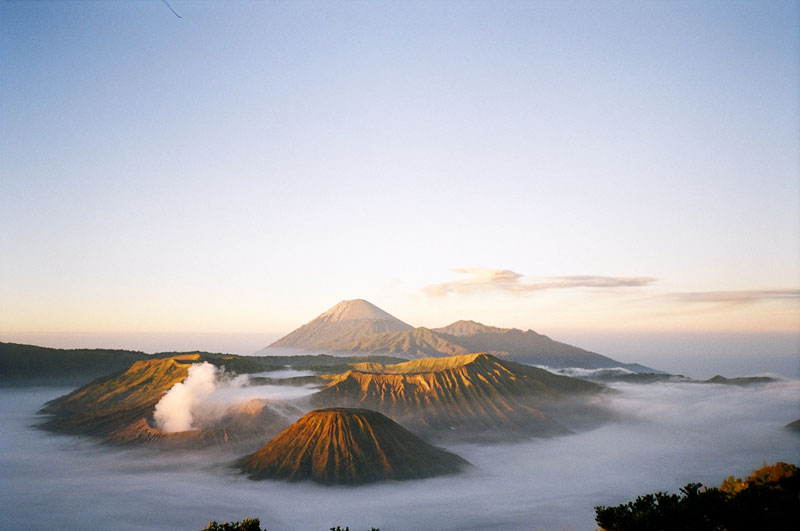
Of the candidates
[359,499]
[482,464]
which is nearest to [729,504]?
[359,499]

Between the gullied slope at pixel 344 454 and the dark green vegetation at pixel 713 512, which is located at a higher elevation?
the dark green vegetation at pixel 713 512

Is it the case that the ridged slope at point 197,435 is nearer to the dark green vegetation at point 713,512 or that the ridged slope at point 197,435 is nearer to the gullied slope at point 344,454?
the gullied slope at point 344,454

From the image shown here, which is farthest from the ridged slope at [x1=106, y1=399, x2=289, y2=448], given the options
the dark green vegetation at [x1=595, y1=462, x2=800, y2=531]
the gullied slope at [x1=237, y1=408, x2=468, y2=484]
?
the dark green vegetation at [x1=595, y1=462, x2=800, y2=531]

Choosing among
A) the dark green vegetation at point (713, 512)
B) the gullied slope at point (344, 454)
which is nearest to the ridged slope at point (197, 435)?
the gullied slope at point (344, 454)

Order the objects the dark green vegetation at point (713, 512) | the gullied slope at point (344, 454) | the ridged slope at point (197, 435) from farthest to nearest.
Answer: the ridged slope at point (197, 435) → the gullied slope at point (344, 454) → the dark green vegetation at point (713, 512)

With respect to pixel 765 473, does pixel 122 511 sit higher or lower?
lower

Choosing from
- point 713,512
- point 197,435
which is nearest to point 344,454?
point 197,435

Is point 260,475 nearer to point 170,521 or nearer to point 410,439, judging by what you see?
point 170,521
